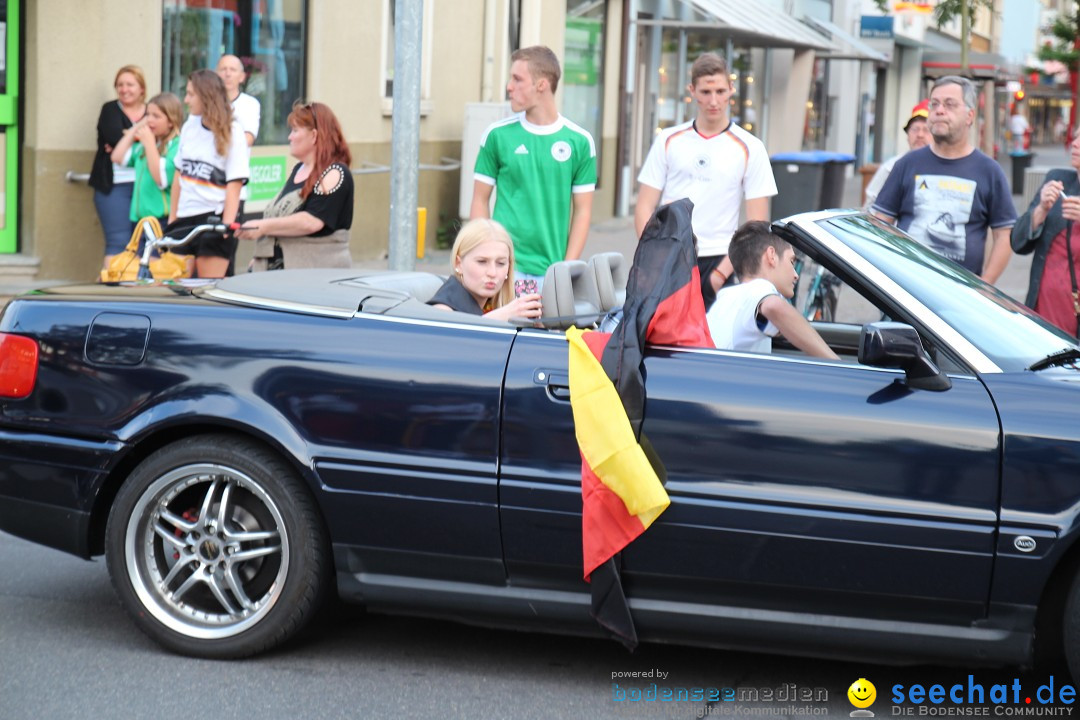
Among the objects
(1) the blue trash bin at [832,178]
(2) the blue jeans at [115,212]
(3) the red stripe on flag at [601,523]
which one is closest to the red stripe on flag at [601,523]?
(3) the red stripe on flag at [601,523]

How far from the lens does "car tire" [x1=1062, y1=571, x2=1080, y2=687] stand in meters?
4.00

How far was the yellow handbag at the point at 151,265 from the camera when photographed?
26.4 ft

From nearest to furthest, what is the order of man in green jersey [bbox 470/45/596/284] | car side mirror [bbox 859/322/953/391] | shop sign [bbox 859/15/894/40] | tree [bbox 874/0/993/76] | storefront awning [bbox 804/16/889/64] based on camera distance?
car side mirror [bbox 859/322/953/391] < man in green jersey [bbox 470/45/596/284] < tree [bbox 874/0/993/76] < storefront awning [bbox 804/16/889/64] < shop sign [bbox 859/15/894/40]

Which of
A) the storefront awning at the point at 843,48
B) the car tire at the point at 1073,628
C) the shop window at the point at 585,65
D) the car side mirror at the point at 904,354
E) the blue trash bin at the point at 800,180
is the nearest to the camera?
the car tire at the point at 1073,628

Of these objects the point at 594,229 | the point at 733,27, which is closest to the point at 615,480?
the point at 594,229

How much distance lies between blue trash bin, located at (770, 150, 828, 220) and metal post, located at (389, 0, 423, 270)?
24.3 ft

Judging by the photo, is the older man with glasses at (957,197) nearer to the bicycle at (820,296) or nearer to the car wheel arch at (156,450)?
the bicycle at (820,296)

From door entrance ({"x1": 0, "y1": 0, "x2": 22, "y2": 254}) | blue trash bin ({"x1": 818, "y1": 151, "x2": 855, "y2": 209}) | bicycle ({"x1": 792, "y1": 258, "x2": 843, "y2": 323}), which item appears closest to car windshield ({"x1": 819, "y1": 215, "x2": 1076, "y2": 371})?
bicycle ({"x1": 792, "y1": 258, "x2": 843, "y2": 323})

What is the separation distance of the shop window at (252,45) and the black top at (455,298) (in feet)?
26.3

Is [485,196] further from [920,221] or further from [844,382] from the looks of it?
[844,382]

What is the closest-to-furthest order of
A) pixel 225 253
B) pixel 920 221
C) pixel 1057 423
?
pixel 1057 423, pixel 920 221, pixel 225 253

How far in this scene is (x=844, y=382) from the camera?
4207mm

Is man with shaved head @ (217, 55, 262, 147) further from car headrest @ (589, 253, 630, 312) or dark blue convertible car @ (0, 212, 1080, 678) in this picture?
dark blue convertible car @ (0, 212, 1080, 678)

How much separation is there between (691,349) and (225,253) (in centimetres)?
485
